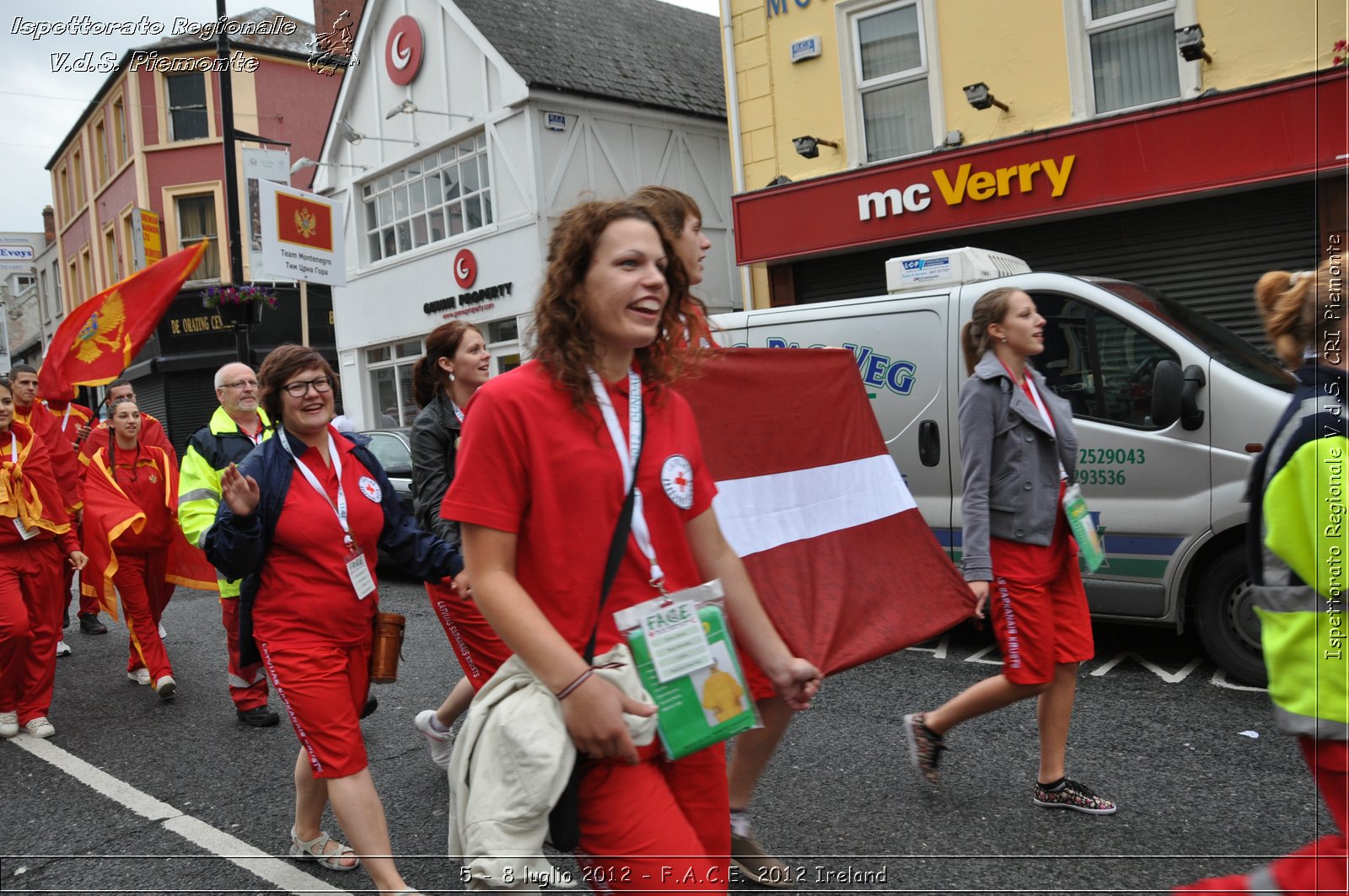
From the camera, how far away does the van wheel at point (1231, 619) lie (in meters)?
5.27

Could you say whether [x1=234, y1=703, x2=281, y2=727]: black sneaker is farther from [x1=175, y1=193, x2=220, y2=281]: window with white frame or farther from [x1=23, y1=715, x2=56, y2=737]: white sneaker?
[x1=175, y1=193, x2=220, y2=281]: window with white frame

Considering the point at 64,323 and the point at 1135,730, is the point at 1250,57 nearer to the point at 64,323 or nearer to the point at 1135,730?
the point at 1135,730

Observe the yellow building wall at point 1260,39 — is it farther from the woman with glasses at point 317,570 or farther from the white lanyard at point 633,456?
the white lanyard at point 633,456

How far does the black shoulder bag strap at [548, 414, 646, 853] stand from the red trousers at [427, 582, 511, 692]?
7.21ft

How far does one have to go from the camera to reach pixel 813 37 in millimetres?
13656

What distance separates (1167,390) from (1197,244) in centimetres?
675

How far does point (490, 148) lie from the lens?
63.5 feet

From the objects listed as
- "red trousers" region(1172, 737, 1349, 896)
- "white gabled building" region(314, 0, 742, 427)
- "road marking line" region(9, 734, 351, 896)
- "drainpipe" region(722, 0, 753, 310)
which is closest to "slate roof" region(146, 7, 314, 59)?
"white gabled building" region(314, 0, 742, 427)

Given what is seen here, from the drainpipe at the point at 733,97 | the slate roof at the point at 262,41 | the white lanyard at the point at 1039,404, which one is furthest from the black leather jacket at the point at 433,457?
the slate roof at the point at 262,41

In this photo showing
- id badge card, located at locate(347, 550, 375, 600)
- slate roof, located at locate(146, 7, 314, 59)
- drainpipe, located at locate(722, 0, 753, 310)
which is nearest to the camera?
id badge card, located at locate(347, 550, 375, 600)

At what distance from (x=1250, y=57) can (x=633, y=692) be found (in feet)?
35.9

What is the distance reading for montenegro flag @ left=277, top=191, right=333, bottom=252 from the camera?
1477 centimetres

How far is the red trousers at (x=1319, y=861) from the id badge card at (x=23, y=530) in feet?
19.7

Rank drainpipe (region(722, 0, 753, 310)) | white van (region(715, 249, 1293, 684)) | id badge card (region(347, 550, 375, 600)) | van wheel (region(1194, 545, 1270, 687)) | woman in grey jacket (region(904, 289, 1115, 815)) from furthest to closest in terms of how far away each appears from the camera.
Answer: drainpipe (region(722, 0, 753, 310)) → white van (region(715, 249, 1293, 684)) → van wheel (region(1194, 545, 1270, 687)) → woman in grey jacket (region(904, 289, 1115, 815)) → id badge card (region(347, 550, 375, 600))
